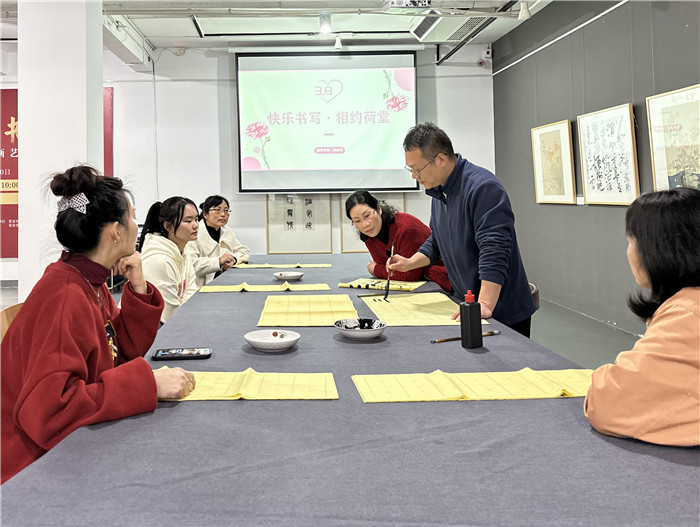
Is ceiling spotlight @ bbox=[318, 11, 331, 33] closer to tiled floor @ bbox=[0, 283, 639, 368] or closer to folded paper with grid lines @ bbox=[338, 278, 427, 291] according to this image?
tiled floor @ bbox=[0, 283, 639, 368]

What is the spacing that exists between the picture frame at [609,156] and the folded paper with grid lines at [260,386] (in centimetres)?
363

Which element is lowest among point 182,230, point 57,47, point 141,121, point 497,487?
point 497,487

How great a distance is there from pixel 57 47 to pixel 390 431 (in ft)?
9.99

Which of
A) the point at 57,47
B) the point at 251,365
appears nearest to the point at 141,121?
A: the point at 57,47

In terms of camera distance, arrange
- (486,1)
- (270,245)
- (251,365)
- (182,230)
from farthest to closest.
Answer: (270,245), (486,1), (182,230), (251,365)

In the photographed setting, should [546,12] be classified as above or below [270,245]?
above

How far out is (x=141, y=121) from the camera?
6.95 metres

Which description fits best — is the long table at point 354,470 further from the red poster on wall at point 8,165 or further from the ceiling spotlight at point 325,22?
the red poster on wall at point 8,165

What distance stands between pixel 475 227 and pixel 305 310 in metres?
0.72

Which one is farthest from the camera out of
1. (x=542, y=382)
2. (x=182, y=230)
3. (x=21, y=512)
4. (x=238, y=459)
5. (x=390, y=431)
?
(x=182, y=230)

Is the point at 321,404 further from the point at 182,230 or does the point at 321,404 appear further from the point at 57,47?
the point at 57,47

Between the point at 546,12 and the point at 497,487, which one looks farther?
the point at 546,12

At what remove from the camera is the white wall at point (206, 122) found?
694 centimetres

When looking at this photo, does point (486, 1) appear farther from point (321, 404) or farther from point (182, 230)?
point (321, 404)
